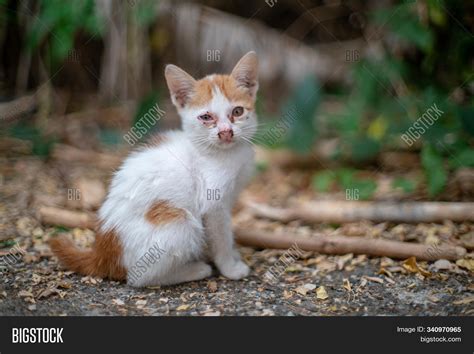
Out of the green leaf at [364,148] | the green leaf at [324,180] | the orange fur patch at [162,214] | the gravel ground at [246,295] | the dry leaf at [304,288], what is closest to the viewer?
the gravel ground at [246,295]

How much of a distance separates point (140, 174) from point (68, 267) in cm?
63

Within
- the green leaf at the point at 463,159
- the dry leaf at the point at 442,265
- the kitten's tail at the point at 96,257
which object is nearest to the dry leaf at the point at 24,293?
the kitten's tail at the point at 96,257

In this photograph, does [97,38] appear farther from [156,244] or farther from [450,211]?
[450,211]

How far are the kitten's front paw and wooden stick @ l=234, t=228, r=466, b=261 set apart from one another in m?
0.37

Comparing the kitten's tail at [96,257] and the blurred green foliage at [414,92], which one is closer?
the kitten's tail at [96,257]

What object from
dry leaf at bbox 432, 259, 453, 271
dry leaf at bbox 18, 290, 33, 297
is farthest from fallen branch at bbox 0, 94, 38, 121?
dry leaf at bbox 432, 259, 453, 271

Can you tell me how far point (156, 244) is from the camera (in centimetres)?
248

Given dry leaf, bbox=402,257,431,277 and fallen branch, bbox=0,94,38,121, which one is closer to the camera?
dry leaf, bbox=402,257,431,277

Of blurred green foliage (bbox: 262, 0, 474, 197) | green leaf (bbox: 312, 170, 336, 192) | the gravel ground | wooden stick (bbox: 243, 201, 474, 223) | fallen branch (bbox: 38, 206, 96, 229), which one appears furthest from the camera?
green leaf (bbox: 312, 170, 336, 192)

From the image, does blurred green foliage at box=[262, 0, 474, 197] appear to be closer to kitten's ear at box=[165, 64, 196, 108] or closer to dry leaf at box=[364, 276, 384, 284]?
dry leaf at box=[364, 276, 384, 284]

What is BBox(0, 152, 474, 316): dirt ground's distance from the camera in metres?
2.39

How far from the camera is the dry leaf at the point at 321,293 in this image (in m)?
2.54

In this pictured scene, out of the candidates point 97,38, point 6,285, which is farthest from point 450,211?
point 97,38

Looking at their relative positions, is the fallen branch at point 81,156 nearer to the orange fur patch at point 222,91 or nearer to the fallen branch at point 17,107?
the fallen branch at point 17,107
